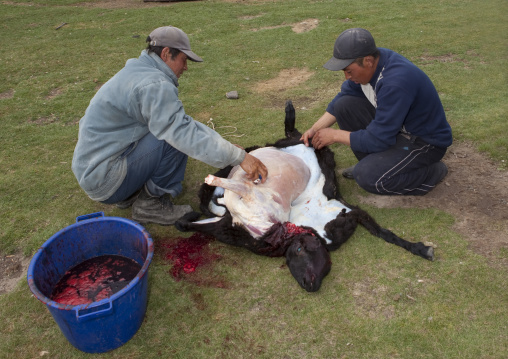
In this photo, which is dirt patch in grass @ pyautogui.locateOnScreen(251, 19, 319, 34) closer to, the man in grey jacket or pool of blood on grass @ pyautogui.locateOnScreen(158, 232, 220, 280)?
the man in grey jacket

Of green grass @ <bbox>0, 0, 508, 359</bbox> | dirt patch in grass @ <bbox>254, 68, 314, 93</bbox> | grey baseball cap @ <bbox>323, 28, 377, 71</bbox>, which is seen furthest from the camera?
dirt patch in grass @ <bbox>254, 68, 314, 93</bbox>

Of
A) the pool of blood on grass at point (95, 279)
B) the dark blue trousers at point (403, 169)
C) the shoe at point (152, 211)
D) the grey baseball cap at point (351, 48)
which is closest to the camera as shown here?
the pool of blood on grass at point (95, 279)

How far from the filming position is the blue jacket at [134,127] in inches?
108

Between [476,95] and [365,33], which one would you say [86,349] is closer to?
[365,33]

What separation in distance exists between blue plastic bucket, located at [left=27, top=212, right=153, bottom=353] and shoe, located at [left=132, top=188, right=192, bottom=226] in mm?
506

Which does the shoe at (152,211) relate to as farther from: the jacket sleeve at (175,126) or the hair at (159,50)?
the hair at (159,50)

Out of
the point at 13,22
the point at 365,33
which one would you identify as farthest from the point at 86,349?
the point at 13,22

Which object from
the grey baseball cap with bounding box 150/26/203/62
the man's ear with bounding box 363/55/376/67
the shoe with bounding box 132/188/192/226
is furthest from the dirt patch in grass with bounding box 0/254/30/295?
the man's ear with bounding box 363/55/376/67

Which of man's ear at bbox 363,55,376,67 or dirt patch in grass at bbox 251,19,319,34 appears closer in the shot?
man's ear at bbox 363,55,376,67

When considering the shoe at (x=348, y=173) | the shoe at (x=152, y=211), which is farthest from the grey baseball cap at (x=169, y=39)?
the shoe at (x=348, y=173)

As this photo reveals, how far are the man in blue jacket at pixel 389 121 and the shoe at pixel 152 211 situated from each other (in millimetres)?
1392

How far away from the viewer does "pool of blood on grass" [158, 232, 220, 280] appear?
302 cm

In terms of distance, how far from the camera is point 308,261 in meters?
2.79

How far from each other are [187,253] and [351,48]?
6.49 feet
